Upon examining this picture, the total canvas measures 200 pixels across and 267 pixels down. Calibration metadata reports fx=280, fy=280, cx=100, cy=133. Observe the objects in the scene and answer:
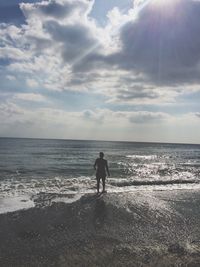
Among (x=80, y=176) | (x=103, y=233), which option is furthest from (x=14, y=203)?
(x=80, y=176)

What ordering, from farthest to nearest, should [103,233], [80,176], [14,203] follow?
[80,176] < [14,203] < [103,233]

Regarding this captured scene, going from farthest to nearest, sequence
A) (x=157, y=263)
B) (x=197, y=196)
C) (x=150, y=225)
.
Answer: (x=197, y=196), (x=150, y=225), (x=157, y=263)

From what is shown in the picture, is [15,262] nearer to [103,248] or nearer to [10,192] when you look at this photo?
[103,248]

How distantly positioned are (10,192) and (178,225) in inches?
359

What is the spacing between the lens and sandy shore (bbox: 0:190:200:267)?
6.43 m

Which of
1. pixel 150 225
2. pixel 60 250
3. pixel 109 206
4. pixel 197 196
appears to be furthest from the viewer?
pixel 197 196

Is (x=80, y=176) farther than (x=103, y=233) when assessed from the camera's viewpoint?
Yes

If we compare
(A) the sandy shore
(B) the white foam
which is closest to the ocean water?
(B) the white foam

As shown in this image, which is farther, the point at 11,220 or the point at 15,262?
the point at 11,220

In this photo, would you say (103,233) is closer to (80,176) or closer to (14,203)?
(14,203)

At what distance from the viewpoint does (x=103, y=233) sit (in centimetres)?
826

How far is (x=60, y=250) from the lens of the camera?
6949mm

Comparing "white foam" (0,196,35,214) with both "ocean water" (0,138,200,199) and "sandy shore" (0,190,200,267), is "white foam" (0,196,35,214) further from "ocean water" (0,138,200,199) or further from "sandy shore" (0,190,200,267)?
"ocean water" (0,138,200,199)

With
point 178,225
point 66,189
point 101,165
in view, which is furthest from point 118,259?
point 66,189
